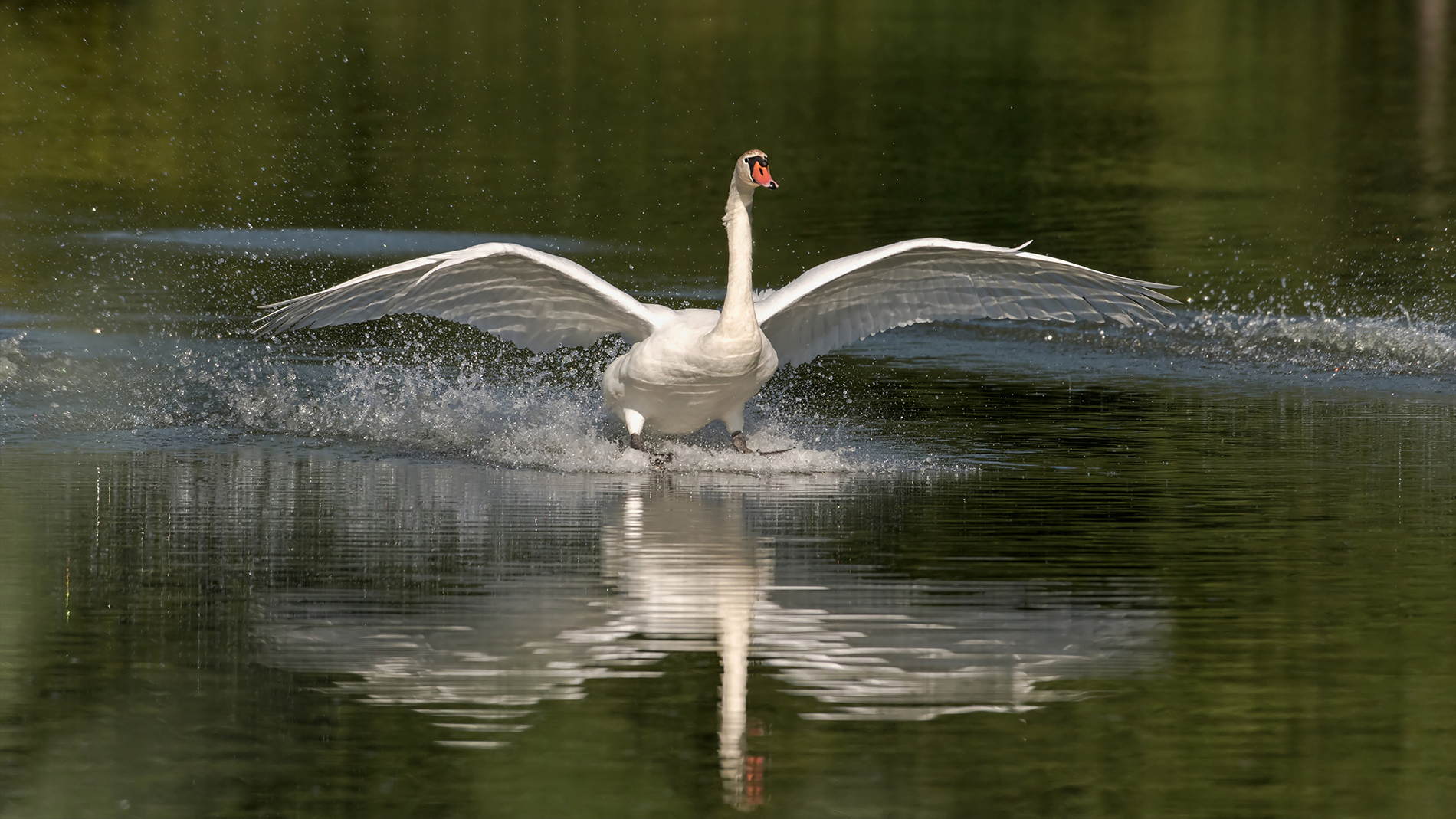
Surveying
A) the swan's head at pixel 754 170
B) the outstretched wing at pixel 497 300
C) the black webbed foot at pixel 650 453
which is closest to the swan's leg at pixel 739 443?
the black webbed foot at pixel 650 453

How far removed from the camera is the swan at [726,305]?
12102 millimetres

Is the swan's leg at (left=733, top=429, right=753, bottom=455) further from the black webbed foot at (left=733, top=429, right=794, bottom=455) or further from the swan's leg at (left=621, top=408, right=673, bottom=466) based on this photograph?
the swan's leg at (left=621, top=408, right=673, bottom=466)

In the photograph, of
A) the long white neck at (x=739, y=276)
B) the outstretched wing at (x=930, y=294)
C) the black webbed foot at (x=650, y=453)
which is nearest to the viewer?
the long white neck at (x=739, y=276)

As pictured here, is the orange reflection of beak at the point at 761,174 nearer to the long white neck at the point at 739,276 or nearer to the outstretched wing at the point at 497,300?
the long white neck at the point at 739,276

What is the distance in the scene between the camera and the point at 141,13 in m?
55.5

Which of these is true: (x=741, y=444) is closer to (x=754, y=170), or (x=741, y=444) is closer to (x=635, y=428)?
(x=635, y=428)

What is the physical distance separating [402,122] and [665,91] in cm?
706

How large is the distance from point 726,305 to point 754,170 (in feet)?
2.87

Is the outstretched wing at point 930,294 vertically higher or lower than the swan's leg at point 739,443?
higher

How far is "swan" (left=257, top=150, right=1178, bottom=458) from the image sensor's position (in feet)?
39.7

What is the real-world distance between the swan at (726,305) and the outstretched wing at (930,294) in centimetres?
1

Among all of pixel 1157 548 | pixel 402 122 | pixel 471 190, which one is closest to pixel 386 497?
pixel 1157 548

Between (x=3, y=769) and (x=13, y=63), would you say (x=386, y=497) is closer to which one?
(x=3, y=769)

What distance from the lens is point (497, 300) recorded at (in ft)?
43.4
